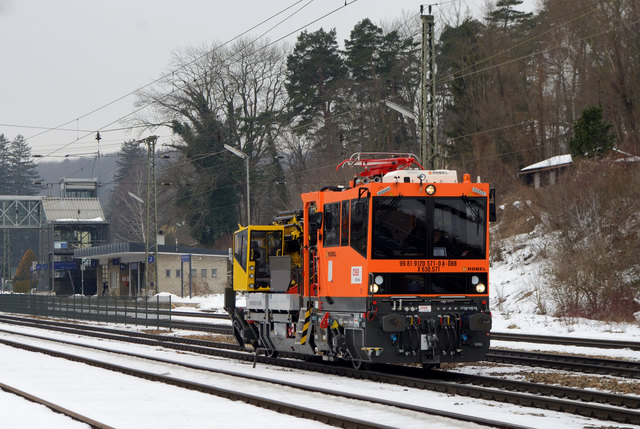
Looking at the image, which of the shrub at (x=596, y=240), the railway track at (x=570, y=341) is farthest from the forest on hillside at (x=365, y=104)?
the railway track at (x=570, y=341)

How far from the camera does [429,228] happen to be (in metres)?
15.1

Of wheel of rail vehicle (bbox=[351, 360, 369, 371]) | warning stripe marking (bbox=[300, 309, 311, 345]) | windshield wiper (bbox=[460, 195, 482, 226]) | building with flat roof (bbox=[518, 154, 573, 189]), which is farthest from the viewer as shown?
building with flat roof (bbox=[518, 154, 573, 189])

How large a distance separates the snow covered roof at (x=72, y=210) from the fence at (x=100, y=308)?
1823 inches

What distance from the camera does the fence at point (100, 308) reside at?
35062 millimetres

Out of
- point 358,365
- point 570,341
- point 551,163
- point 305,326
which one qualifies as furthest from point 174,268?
point 358,365

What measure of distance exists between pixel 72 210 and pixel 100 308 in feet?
215

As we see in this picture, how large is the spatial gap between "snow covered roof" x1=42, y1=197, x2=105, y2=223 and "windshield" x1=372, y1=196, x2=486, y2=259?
88332 millimetres

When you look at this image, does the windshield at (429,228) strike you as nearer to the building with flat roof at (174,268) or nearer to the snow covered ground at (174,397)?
the snow covered ground at (174,397)

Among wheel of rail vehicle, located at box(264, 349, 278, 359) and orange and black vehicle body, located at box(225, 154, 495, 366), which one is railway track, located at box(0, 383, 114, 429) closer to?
orange and black vehicle body, located at box(225, 154, 495, 366)

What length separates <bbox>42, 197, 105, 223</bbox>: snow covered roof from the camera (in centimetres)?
10169

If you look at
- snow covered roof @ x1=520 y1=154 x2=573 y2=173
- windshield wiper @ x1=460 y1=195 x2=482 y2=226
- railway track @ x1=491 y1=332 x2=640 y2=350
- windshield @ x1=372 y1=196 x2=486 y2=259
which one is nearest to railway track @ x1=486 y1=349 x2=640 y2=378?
railway track @ x1=491 y1=332 x2=640 y2=350

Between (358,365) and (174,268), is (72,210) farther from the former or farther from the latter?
(358,365)

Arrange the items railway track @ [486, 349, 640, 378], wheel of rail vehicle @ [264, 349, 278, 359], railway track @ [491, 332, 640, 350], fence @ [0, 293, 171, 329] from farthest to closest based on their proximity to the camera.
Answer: fence @ [0, 293, 171, 329]
railway track @ [491, 332, 640, 350]
wheel of rail vehicle @ [264, 349, 278, 359]
railway track @ [486, 349, 640, 378]

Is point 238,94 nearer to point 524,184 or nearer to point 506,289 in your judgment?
point 524,184
